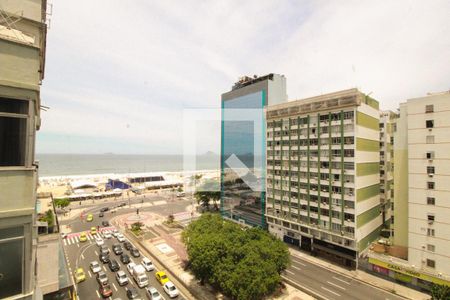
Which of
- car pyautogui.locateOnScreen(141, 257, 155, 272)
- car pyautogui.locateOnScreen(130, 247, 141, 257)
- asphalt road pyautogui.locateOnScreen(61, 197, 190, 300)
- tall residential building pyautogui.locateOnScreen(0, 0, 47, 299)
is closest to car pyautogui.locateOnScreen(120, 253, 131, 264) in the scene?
asphalt road pyautogui.locateOnScreen(61, 197, 190, 300)

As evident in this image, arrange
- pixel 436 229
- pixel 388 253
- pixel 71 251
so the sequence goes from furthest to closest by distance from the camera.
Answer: pixel 71 251, pixel 388 253, pixel 436 229

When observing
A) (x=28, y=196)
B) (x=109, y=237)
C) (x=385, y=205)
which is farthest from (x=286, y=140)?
(x=28, y=196)

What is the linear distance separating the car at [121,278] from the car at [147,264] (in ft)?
11.2

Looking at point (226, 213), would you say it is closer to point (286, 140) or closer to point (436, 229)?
point (286, 140)

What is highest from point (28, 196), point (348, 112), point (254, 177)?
point (348, 112)

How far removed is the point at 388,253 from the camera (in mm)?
35281

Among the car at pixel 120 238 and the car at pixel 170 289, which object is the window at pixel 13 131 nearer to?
the car at pixel 170 289

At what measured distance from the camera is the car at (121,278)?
2992cm

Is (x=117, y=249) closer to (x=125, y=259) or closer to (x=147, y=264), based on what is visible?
(x=125, y=259)

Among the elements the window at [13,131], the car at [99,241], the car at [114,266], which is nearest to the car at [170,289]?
the car at [114,266]

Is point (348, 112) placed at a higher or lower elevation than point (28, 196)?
higher

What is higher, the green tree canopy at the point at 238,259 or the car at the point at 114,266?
the green tree canopy at the point at 238,259

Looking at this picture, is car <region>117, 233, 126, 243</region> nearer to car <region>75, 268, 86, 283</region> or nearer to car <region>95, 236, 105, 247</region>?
car <region>95, 236, 105, 247</region>

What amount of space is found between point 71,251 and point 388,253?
51.4 m
